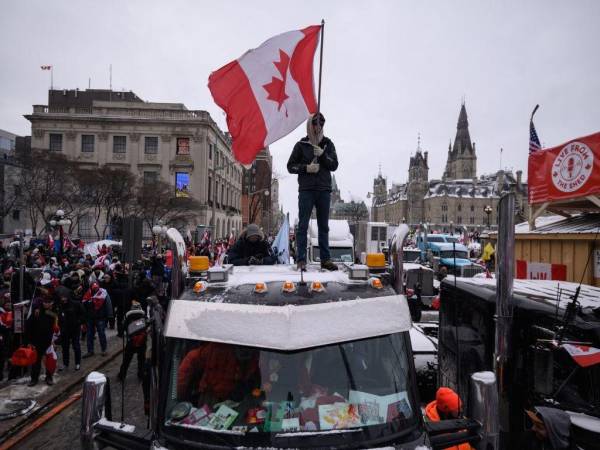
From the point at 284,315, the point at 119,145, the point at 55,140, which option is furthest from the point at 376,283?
the point at 55,140

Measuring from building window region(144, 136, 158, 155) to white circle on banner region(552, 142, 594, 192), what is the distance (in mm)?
50253

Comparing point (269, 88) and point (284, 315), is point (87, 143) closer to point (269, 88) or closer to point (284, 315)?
point (269, 88)

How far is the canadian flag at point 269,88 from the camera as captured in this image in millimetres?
6301

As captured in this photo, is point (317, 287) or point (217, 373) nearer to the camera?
point (217, 373)

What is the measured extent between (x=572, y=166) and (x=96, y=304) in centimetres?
1102

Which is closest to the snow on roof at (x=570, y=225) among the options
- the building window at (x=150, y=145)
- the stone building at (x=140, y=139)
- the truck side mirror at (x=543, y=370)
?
the truck side mirror at (x=543, y=370)

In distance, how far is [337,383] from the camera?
308cm

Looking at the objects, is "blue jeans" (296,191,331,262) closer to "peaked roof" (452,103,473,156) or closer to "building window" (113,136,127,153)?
"building window" (113,136,127,153)

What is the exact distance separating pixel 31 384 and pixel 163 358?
23.9ft

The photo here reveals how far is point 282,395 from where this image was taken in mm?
2994

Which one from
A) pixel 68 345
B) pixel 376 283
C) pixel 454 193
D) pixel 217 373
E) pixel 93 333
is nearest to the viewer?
pixel 217 373

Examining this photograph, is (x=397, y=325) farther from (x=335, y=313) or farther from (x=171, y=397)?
(x=171, y=397)

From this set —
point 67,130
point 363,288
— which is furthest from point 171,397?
point 67,130

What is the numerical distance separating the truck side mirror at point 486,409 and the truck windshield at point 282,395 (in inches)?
16.9
